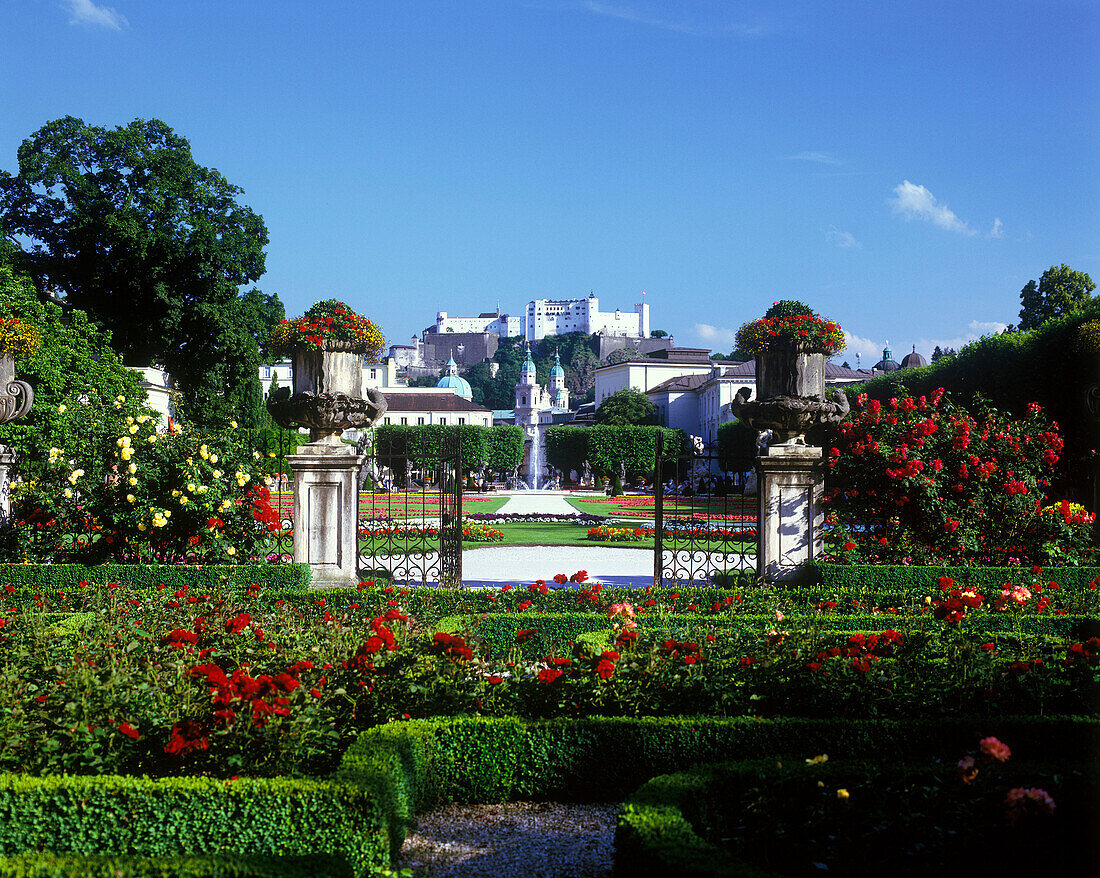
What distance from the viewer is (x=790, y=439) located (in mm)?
9562

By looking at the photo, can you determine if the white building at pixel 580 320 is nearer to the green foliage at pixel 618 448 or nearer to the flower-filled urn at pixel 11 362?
the green foliage at pixel 618 448

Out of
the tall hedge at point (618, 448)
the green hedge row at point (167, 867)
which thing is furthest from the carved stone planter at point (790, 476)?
the tall hedge at point (618, 448)

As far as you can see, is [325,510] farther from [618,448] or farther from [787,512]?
[618,448]

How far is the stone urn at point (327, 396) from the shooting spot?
31.2 feet

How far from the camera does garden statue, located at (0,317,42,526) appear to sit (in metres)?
9.95

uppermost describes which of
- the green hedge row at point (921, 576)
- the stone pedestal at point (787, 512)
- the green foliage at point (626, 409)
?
the green foliage at point (626, 409)

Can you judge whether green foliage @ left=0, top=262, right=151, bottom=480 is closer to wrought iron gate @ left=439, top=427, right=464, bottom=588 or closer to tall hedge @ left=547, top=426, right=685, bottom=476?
wrought iron gate @ left=439, top=427, right=464, bottom=588

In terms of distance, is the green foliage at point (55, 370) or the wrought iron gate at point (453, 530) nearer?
the wrought iron gate at point (453, 530)

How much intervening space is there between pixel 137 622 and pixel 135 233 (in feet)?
68.4

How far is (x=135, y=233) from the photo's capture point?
24.2 metres

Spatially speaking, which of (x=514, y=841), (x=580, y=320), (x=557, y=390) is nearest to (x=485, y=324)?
(x=580, y=320)

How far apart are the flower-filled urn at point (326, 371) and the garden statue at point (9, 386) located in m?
3.11

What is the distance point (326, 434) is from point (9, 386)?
398 cm

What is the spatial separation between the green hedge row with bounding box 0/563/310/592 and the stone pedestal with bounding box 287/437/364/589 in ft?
2.16
